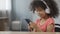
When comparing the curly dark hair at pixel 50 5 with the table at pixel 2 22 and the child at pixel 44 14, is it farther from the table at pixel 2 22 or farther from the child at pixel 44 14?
the table at pixel 2 22

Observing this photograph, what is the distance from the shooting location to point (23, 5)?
104 cm

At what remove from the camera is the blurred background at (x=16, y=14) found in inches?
40.8

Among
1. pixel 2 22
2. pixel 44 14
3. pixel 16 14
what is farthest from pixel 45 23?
pixel 2 22

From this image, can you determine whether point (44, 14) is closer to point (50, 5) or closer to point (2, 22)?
point (50, 5)

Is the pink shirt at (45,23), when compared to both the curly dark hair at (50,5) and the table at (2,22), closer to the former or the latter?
the curly dark hair at (50,5)

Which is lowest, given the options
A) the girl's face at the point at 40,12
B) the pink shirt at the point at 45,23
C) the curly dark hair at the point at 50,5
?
the pink shirt at the point at 45,23

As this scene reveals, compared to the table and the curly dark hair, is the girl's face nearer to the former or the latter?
the curly dark hair

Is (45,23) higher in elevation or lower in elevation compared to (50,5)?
lower

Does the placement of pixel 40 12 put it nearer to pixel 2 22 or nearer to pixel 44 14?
pixel 44 14

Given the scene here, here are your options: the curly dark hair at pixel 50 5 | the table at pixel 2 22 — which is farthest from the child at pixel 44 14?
the table at pixel 2 22

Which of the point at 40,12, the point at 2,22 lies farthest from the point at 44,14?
the point at 2,22

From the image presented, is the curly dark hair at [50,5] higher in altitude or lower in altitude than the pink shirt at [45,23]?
higher

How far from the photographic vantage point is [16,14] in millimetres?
Answer: 1046

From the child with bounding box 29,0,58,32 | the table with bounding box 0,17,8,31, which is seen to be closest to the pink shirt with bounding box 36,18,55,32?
the child with bounding box 29,0,58,32
